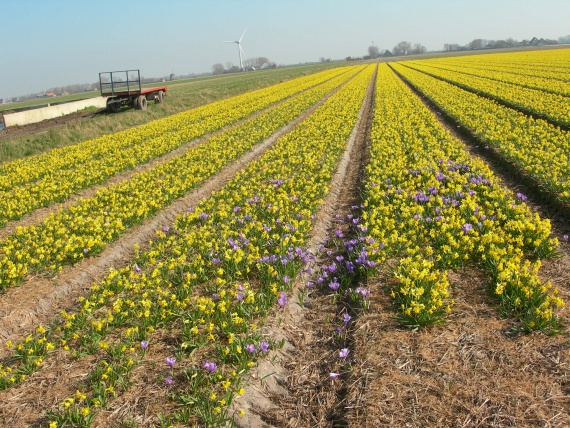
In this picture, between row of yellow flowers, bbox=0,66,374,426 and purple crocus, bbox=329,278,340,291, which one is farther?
purple crocus, bbox=329,278,340,291

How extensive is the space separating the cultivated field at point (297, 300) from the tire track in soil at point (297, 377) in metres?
0.02

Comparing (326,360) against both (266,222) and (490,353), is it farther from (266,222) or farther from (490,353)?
(266,222)

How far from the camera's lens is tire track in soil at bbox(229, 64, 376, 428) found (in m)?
4.00

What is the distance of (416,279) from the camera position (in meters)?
5.40

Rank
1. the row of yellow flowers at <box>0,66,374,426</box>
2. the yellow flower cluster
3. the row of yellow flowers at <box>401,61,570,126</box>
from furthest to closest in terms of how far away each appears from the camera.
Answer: the yellow flower cluster, the row of yellow flowers at <box>401,61,570,126</box>, the row of yellow flowers at <box>0,66,374,426</box>

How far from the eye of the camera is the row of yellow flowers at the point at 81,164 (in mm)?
11360

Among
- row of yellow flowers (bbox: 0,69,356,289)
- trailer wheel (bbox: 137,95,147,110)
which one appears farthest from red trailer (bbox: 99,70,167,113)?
row of yellow flowers (bbox: 0,69,356,289)

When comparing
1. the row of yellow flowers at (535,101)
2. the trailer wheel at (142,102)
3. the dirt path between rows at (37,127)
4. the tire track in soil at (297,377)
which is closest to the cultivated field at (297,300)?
the tire track in soil at (297,377)

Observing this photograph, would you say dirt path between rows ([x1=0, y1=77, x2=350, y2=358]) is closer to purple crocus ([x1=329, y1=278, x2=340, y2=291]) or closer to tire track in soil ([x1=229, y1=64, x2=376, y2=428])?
tire track in soil ([x1=229, y1=64, x2=376, y2=428])

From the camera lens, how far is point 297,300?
233 inches

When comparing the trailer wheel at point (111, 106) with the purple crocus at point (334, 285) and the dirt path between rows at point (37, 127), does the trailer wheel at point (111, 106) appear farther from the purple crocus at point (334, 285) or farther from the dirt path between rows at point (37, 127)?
the purple crocus at point (334, 285)

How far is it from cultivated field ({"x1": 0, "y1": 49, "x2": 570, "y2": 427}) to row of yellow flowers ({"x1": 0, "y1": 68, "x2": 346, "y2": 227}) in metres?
0.18

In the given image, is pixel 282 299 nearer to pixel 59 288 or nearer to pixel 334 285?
pixel 334 285

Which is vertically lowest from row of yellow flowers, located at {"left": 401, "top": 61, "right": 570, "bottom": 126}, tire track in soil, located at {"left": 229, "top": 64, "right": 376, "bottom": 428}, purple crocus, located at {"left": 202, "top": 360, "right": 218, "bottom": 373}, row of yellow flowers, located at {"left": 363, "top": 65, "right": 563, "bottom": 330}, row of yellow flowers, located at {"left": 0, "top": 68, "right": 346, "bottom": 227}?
tire track in soil, located at {"left": 229, "top": 64, "right": 376, "bottom": 428}
